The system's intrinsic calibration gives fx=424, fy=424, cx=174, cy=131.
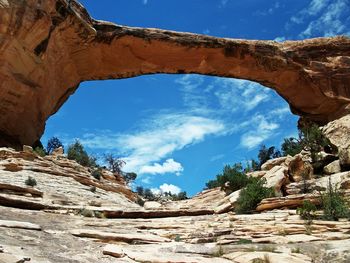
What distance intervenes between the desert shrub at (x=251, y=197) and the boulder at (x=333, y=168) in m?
6.11

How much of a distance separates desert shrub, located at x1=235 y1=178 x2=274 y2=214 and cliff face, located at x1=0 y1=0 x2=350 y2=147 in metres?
13.2

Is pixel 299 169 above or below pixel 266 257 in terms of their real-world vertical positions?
above

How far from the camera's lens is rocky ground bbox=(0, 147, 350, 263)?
311 inches

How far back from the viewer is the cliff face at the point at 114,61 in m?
21.4

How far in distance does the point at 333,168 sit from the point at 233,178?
4.98 m

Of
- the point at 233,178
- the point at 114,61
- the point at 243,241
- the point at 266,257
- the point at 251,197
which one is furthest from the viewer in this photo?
the point at 114,61

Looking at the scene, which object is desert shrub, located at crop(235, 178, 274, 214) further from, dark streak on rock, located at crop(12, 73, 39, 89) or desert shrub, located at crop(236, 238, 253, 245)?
dark streak on rock, located at crop(12, 73, 39, 89)

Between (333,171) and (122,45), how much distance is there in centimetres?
1490

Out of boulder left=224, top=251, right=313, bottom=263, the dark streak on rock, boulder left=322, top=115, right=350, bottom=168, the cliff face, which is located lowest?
boulder left=224, top=251, right=313, bottom=263

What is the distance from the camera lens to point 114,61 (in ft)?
92.5

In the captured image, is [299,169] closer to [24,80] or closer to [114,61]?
[114,61]

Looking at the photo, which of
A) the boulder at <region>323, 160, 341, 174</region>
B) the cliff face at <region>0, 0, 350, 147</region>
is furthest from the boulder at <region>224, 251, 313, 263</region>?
the cliff face at <region>0, 0, 350, 147</region>

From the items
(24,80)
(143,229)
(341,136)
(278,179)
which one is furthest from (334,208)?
(24,80)

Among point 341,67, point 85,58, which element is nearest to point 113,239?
point 85,58
